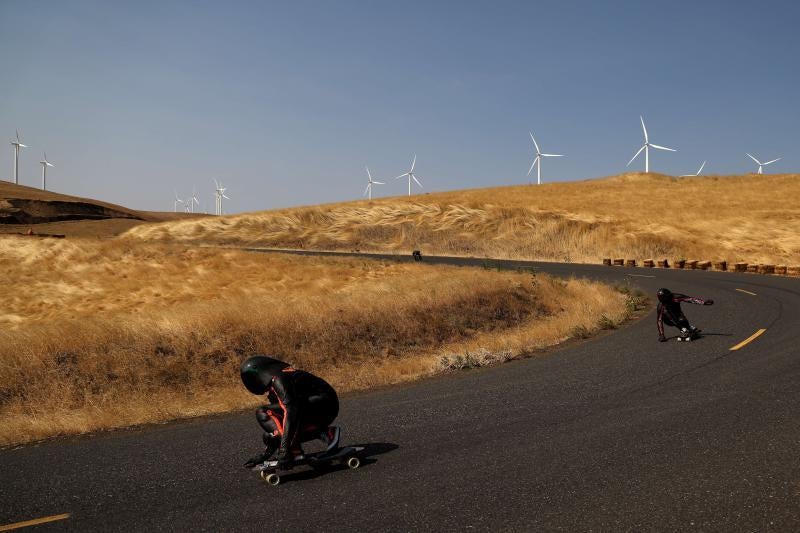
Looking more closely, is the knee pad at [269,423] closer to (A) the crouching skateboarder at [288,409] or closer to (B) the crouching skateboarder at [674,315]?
(A) the crouching skateboarder at [288,409]

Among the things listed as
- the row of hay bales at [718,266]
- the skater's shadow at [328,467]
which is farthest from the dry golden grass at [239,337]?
the row of hay bales at [718,266]

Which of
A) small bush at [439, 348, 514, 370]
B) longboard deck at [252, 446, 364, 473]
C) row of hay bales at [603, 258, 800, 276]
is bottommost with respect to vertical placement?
longboard deck at [252, 446, 364, 473]

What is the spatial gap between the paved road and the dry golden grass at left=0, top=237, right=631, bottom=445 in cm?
223

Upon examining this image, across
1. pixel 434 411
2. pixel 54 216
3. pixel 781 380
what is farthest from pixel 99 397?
pixel 54 216

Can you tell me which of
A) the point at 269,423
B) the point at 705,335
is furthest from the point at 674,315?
the point at 269,423

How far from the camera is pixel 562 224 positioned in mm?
56719

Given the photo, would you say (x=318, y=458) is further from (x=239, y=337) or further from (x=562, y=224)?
(x=562, y=224)

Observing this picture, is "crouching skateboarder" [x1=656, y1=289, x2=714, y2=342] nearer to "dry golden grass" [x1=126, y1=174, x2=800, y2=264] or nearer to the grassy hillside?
"dry golden grass" [x1=126, y1=174, x2=800, y2=264]

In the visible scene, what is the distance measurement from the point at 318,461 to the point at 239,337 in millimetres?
9088

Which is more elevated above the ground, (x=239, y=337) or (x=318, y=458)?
(x=239, y=337)

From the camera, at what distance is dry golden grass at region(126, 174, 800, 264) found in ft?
156

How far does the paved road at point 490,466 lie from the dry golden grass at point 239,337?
2234 millimetres

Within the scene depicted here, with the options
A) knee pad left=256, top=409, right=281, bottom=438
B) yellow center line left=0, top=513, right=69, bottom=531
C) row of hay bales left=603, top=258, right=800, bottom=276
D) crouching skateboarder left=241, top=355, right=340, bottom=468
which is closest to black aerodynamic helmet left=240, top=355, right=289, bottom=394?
crouching skateboarder left=241, top=355, right=340, bottom=468

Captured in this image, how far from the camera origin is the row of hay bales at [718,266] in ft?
109
